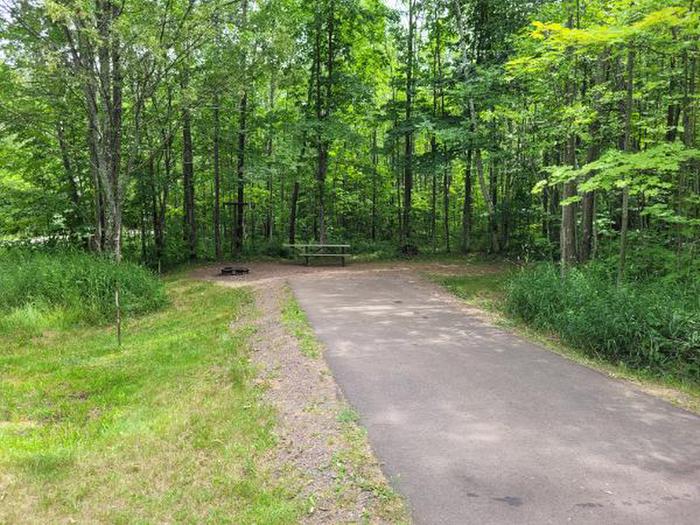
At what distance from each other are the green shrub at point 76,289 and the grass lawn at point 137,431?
121cm

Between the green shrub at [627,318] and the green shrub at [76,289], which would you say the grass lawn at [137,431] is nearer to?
the green shrub at [76,289]

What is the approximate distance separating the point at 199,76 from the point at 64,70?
3.64 m

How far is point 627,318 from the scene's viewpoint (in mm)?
6863

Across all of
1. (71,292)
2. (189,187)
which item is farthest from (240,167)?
(71,292)

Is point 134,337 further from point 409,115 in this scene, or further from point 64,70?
point 409,115

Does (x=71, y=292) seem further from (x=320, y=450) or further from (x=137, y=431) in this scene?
(x=320, y=450)

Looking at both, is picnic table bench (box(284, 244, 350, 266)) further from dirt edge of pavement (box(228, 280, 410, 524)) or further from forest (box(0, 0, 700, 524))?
dirt edge of pavement (box(228, 280, 410, 524))

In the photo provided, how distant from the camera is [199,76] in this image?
1416 centimetres

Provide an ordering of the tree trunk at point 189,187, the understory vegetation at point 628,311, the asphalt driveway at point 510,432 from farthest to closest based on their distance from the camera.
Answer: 1. the tree trunk at point 189,187
2. the understory vegetation at point 628,311
3. the asphalt driveway at point 510,432

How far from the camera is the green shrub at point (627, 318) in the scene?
21.0ft

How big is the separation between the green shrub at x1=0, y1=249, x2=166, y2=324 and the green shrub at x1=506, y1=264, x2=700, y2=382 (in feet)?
25.7

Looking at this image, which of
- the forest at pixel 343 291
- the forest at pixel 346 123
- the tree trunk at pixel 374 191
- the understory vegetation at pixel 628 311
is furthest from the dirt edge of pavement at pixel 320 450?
the tree trunk at pixel 374 191

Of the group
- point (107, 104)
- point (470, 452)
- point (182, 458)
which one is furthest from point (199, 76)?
point (470, 452)

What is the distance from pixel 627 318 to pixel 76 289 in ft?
32.7
